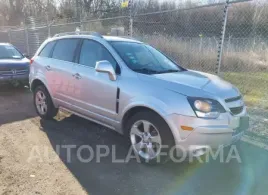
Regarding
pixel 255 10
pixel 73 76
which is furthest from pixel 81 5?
pixel 73 76

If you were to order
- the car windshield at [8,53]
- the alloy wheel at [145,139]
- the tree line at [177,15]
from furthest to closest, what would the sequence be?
the car windshield at [8,53] < the tree line at [177,15] < the alloy wheel at [145,139]

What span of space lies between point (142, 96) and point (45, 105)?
2.67 meters

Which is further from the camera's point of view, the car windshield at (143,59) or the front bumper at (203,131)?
the car windshield at (143,59)

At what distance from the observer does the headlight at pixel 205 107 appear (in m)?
3.25

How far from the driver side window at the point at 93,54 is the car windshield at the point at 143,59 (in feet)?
0.56

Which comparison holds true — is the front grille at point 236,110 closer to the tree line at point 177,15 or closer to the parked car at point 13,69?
the tree line at point 177,15

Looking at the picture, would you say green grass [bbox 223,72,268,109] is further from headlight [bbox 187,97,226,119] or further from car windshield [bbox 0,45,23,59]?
car windshield [bbox 0,45,23,59]

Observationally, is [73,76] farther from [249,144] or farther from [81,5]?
[81,5]

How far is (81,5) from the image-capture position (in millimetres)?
27672

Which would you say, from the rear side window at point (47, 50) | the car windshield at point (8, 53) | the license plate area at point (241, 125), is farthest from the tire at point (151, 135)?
the car windshield at point (8, 53)

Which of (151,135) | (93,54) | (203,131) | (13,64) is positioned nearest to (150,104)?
(151,135)

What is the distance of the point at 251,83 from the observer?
8336mm

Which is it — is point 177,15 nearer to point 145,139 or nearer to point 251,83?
point 251,83

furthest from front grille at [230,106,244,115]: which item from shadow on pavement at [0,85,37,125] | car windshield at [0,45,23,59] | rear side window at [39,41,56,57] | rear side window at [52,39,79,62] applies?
car windshield at [0,45,23,59]
